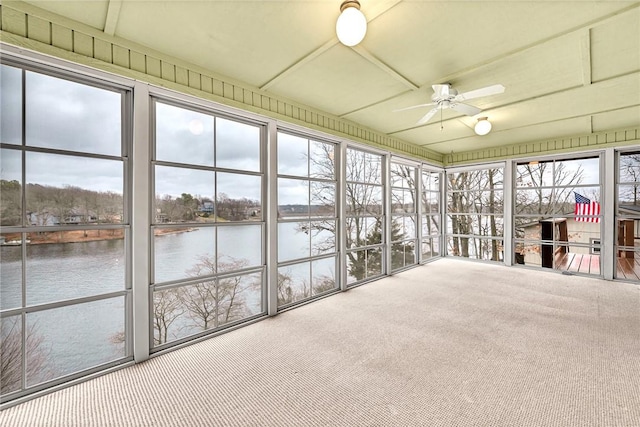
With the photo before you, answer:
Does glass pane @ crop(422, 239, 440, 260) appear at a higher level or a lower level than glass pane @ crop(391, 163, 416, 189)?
lower

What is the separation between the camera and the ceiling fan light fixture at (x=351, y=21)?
1809 mm

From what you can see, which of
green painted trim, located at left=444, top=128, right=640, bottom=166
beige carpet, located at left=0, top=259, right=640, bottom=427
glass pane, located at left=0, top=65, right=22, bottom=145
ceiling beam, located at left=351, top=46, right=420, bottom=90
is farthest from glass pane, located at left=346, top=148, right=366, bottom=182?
glass pane, located at left=0, top=65, right=22, bottom=145

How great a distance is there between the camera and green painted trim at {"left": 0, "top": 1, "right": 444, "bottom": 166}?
1922 mm

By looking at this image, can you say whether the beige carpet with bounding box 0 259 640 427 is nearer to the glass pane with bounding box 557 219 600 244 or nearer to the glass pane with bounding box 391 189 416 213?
the glass pane with bounding box 557 219 600 244

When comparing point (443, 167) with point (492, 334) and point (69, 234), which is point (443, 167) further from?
point (69, 234)

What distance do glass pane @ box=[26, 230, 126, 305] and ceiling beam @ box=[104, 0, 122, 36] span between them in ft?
5.57

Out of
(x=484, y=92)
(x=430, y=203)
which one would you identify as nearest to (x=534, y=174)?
(x=430, y=203)

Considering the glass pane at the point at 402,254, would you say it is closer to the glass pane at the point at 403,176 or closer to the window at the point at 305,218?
the glass pane at the point at 403,176

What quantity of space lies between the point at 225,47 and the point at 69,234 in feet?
6.96

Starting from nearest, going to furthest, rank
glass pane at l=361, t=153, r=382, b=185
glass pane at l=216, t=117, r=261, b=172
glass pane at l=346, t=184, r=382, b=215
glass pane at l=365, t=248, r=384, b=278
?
glass pane at l=216, t=117, r=261, b=172, glass pane at l=346, t=184, r=382, b=215, glass pane at l=365, t=248, r=384, b=278, glass pane at l=361, t=153, r=382, b=185

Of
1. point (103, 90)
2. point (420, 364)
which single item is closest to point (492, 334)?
point (420, 364)

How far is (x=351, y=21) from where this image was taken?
5.99 ft

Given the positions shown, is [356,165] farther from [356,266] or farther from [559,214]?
[559,214]

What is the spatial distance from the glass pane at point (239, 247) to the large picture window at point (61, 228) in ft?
3.04
